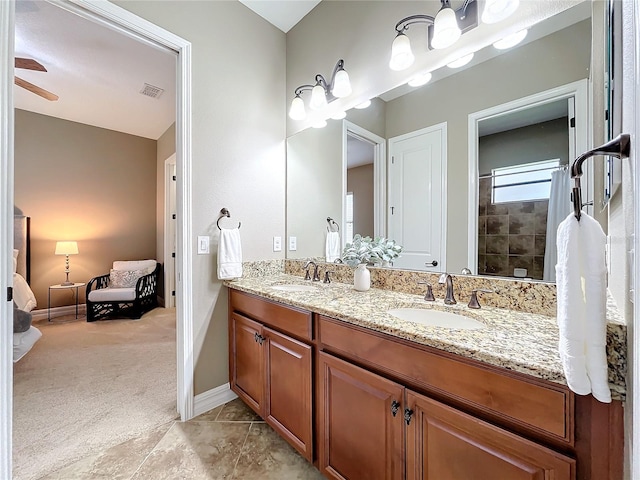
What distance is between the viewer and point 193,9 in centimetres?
177

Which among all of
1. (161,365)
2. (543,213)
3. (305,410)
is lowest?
(161,365)

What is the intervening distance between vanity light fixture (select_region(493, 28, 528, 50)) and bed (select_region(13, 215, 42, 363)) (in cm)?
241

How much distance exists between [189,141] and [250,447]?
6.04 feet

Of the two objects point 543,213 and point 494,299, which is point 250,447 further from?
point 543,213

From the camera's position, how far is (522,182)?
1172 mm

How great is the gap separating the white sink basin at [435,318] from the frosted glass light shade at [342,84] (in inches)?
55.9

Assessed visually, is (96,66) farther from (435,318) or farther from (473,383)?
(473,383)

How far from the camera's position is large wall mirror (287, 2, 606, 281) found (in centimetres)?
107

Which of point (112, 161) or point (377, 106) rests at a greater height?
point (112, 161)

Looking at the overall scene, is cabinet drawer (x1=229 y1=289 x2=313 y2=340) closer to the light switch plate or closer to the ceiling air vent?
the light switch plate

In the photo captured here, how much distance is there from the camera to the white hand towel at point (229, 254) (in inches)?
71.7

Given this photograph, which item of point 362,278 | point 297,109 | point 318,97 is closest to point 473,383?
point 362,278

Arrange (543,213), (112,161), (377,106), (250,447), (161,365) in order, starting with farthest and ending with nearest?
(112,161), (161,365), (377,106), (250,447), (543,213)

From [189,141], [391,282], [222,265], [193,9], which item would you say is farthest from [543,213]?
[193,9]
